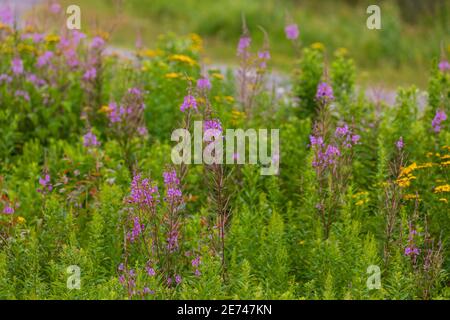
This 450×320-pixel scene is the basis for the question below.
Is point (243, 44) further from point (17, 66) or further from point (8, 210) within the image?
point (8, 210)

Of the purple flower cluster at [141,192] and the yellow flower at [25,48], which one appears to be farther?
the yellow flower at [25,48]

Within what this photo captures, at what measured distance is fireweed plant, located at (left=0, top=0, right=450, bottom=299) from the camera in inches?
192

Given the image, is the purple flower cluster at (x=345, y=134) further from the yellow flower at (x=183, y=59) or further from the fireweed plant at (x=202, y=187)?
the yellow flower at (x=183, y=59)

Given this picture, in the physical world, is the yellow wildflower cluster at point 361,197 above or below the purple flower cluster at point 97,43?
below

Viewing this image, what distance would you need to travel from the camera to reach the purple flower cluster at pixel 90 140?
6.87 m

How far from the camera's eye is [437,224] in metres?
5.79

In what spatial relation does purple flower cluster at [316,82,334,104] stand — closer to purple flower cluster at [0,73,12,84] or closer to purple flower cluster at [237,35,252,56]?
purple flower cluster at [237,35,252,56]

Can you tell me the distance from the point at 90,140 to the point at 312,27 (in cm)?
886

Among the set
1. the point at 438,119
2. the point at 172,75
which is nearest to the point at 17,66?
the point at 172,75

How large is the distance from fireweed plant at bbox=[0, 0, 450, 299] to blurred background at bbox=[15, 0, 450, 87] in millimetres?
4330

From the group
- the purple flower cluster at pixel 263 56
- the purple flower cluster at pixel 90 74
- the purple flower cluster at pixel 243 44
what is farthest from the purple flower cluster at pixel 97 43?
the purple flower cluster at pixel 263 56

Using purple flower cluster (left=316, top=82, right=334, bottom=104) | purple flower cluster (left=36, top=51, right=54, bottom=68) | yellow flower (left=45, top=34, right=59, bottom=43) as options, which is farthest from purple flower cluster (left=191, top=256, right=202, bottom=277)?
yellow flower (left=45, top=34, right=59, bottom=43)

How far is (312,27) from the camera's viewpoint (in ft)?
49.2

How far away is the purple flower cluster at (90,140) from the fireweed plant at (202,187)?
1 cm
